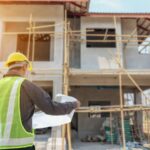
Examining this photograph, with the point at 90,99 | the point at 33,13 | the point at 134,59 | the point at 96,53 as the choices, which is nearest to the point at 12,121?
the point at 33,13

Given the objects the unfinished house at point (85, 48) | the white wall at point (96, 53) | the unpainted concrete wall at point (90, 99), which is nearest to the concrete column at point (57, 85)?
the unfinished house at point (85, 48)

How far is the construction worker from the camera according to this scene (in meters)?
2.01

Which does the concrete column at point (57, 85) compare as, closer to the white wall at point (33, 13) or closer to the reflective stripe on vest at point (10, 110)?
the white wall at point (33, 13)

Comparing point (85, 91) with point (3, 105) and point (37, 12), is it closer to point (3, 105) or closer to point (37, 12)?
point (37, 12)

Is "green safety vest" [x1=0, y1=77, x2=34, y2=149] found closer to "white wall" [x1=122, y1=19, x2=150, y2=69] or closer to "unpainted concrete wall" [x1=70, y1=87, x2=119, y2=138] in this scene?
"white wall" [x1=122, y1=19, x2=150, y2=69]

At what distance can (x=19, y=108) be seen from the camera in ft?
6.76

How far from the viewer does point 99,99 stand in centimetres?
1398

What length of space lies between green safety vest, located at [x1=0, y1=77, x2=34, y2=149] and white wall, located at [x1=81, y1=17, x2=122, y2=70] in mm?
9248

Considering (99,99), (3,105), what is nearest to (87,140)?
(99,99)

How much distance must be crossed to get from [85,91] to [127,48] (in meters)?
3.50

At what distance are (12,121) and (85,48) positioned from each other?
980cm

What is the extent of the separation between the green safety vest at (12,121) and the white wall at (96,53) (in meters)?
9.25

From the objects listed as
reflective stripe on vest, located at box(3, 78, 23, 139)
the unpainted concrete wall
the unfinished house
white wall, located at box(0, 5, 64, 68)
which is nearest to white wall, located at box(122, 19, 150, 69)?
the unfinished house

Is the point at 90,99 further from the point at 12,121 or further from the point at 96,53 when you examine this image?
the point at 12,121
